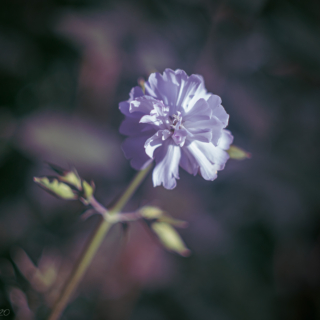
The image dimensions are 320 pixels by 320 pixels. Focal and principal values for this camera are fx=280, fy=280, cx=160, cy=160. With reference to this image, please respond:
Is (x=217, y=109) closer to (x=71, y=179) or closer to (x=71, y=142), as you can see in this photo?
(x=71, y=179)

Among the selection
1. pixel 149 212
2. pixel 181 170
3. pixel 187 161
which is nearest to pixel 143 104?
pixel 187 161

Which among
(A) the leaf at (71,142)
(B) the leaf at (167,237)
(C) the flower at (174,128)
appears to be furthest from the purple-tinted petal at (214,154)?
(A) the leaf at (71,142)

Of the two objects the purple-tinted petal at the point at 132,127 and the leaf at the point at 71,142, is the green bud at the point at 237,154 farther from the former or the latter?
the leaf at the point at 71,142

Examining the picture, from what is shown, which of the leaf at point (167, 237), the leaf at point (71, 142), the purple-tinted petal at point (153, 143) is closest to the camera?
the purple-tinted petal at point (153, 143)

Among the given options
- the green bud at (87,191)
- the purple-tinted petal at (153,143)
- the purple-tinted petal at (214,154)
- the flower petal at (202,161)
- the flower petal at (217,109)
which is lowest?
the green bud at (87,191)

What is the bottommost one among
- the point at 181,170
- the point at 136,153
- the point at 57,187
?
the point at 57,187

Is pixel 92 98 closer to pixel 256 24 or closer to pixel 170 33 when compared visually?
pixel 170 33

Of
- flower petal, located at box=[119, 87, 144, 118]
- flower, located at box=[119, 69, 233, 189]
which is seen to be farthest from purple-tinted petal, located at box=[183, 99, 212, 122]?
flower petal, located at box=[119, 87, 144, 118]

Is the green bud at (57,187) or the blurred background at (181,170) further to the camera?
the blurred background at (181,170)
